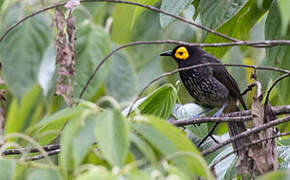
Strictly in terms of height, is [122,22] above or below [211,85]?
above

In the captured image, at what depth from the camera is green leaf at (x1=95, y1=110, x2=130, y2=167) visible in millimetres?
1401

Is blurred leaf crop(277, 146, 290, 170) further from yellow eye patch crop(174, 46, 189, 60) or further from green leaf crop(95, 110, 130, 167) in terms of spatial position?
yellow eye patch crop(174, 46, 189, 60)

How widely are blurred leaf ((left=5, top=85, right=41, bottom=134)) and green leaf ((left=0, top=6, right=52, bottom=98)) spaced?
1.95 m

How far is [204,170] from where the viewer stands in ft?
5.16

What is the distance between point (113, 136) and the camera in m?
1.46

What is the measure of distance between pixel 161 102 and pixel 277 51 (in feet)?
1.90

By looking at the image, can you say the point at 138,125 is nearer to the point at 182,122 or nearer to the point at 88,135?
the point at 88,135

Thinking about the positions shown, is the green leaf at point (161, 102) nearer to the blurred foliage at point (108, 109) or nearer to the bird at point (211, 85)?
the blurred foliage at point (108, 109)

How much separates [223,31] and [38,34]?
139cm

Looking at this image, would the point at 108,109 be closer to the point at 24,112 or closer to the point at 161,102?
the point at 161,102

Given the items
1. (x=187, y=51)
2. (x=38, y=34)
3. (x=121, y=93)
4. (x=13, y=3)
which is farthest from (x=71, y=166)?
(x=187, y=51)

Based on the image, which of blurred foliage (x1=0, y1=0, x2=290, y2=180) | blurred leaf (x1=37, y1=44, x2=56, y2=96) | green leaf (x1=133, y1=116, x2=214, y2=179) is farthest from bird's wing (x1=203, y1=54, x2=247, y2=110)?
green leaf (x1=133, y1=116, x2=214, y2=179)

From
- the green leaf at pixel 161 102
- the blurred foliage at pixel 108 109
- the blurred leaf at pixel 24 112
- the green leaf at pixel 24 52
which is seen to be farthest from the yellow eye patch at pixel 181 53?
the green leaf at pixel 24 52

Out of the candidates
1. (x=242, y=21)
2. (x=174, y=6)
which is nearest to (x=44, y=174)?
(x=174, y=6)
